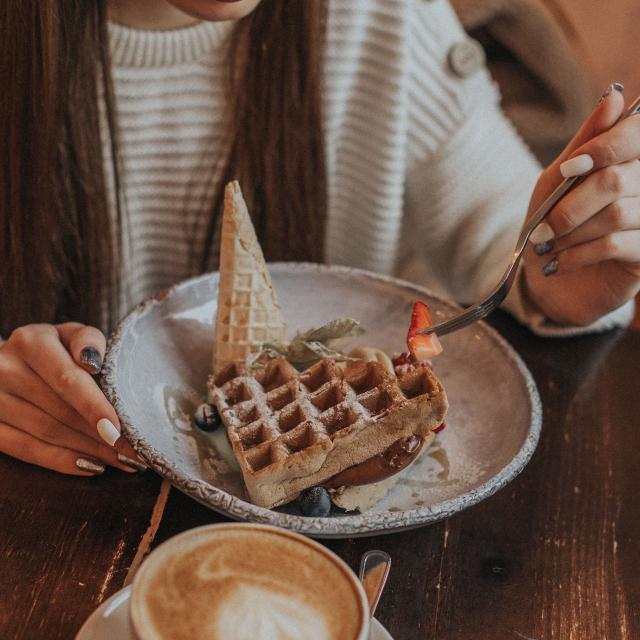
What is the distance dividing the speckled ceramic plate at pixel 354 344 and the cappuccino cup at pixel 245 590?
0.30 feet

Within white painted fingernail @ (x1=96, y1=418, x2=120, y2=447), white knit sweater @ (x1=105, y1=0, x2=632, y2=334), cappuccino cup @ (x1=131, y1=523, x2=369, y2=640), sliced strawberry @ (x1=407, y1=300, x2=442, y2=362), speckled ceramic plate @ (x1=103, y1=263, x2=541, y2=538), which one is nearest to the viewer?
cappuccino cup @ (x1=131, y1=523, x2=369, y2=640)

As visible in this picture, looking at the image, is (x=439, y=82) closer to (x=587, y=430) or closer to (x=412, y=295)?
(x=412, y=295)

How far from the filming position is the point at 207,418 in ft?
2.93

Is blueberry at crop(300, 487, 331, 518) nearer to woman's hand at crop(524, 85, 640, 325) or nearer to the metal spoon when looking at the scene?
the metal spoon

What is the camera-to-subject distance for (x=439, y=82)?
63.4 inches

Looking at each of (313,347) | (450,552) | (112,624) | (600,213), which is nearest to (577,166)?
(600,213)

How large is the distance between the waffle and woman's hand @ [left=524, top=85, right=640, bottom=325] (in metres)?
0.33

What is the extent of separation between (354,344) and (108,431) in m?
0.41

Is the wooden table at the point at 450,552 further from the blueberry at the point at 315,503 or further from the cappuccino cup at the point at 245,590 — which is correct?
the cappuccino cup at the point at 245,590

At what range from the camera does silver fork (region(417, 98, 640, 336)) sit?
3.22ft

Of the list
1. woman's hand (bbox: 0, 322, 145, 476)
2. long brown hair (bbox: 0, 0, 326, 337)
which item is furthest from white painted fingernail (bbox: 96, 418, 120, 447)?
long brown hair (bbox: 0, 0, 326, 337)

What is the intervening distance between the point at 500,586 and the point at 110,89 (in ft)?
3.50

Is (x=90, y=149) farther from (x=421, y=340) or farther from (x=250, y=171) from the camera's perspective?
(x=421, y=340)

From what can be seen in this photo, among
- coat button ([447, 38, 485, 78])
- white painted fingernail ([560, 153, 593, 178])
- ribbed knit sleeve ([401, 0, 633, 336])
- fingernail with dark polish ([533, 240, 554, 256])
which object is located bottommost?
ribbed knit sleeve ([401, 0, 633, 336])
